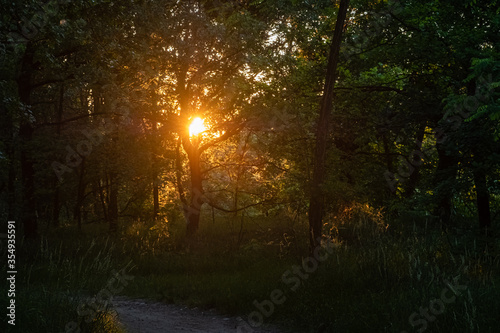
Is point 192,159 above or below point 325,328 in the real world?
above

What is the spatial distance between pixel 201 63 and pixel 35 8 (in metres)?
6.84

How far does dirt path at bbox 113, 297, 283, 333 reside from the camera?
691 centimetres

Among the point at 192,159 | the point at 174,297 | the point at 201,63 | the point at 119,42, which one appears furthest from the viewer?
the point at 192,159

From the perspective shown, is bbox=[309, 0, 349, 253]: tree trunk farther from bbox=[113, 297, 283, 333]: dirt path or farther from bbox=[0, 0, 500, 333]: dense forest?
bbox=[113, 297, 283, 333]: dirt path

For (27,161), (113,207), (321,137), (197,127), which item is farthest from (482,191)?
(113,207)

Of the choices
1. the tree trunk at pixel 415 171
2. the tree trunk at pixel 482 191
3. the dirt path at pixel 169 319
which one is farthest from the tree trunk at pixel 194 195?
the tree trunk at pixel 482 191

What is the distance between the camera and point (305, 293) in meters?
7.53

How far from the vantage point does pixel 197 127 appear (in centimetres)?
1520

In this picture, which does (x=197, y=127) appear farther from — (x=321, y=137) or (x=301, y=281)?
(x=301, y=281)

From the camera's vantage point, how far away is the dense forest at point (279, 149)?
23.5 ft

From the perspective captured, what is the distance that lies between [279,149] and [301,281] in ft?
20.9

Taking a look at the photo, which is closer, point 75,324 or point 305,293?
point 75,324

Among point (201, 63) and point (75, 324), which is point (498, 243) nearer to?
point (75, 324)

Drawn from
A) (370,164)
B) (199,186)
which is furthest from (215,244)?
(370,164)
